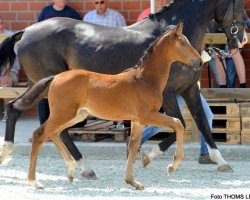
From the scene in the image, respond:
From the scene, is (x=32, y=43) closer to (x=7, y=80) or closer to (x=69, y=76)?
(x=69, y=76)

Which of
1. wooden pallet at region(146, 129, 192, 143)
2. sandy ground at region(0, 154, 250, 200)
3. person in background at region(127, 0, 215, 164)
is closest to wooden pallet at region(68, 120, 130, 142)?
wooden pallet at region(146, 129, 192, 143)

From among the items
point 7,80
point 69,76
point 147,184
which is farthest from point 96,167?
point 7,80

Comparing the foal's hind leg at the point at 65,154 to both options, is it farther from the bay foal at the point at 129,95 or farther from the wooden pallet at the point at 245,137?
the wooden pallet at the point at 245,137

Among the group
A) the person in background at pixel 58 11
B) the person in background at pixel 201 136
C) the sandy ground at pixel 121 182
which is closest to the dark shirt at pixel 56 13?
the person in background at pixel 58 11

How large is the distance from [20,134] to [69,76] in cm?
377

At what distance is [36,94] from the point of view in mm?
8328

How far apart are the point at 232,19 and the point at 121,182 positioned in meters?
2.40

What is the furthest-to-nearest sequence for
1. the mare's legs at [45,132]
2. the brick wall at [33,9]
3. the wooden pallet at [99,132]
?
the brick wall at [33,9], the wooden pallet at [99,132], the mare's legs at [45,132]

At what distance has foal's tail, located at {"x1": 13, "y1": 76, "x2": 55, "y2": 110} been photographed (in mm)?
8258

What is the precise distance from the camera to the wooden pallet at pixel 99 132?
1077cm

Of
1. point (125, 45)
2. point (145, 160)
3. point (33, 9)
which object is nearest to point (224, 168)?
point (145, 160)

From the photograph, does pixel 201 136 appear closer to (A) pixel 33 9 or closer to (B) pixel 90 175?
(B) pixel 90 175

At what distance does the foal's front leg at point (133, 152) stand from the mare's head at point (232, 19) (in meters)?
1.98

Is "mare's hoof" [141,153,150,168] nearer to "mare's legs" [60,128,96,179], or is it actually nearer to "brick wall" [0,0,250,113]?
"mare's legs" [60,128,96,179]
